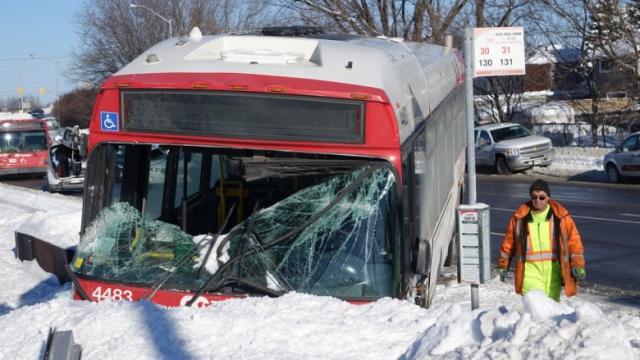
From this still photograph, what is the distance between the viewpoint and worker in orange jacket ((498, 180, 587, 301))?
7.16 metres

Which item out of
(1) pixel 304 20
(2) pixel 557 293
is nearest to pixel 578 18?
(1) pixel 304 20

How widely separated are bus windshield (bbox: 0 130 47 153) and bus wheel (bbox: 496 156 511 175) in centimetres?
1690

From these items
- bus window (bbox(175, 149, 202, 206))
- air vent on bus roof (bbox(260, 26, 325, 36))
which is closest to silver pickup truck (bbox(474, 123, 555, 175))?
air vent on bus roof (bbox(260, 26, 325, 36))

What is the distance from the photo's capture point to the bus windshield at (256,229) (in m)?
6.14

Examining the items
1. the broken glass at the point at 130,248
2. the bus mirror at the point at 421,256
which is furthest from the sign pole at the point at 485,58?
the broken glass at the point at 130,248

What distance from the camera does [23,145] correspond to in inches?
1452

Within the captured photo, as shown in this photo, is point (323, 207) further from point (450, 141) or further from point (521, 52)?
point (450, 141)

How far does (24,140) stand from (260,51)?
31.8 m

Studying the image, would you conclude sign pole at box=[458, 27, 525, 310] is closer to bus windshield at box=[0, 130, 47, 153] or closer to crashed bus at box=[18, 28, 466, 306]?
crashed bus at box=[18, 28, 466, 306]

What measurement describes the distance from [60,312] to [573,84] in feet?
168

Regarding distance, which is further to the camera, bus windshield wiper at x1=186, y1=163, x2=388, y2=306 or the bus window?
the bus window

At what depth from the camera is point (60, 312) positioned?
564cm

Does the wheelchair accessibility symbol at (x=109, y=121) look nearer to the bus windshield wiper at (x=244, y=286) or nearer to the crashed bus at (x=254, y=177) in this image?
the crashed bus at (x=254, y=177)

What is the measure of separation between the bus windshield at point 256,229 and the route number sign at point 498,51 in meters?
2.17
